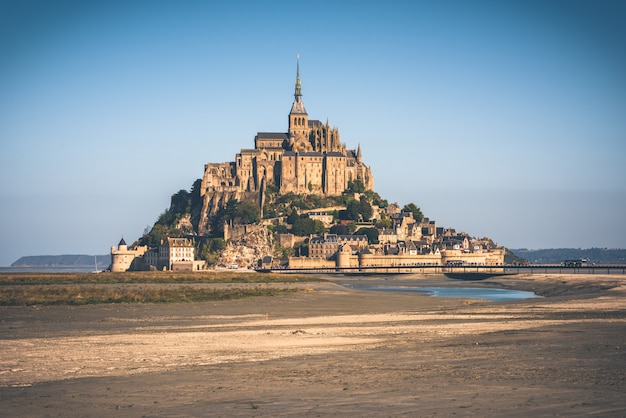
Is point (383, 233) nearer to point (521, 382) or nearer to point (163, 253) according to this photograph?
point (163, 253)

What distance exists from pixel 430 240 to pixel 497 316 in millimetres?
96644

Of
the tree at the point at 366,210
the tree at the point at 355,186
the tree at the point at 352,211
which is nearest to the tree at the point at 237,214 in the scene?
the tree at the point at 352,211

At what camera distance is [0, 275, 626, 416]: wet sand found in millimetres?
12383

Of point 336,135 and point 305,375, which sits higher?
point 336,135

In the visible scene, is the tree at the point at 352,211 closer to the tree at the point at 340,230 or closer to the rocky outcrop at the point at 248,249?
the tree at the point at 340,230

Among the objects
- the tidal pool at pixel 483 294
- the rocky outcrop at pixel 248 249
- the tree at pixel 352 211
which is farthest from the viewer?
the tree at pixel 352 211

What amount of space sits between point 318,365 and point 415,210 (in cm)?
12253

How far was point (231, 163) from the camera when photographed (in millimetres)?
125875

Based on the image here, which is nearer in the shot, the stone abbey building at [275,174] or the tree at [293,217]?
the tree at [293,217]

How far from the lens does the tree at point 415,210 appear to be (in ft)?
444

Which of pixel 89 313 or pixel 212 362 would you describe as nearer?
pixel 212 362

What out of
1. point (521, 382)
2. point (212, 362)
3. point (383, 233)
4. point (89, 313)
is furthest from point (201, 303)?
point (383, 233)

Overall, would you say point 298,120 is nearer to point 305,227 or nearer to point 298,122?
point 298,122

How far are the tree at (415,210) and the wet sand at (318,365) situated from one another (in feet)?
350
